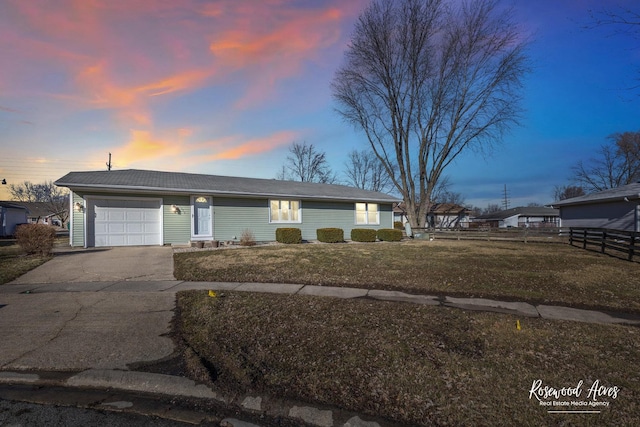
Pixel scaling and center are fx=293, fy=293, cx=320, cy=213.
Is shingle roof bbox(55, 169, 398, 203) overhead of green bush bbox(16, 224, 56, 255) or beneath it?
overhead

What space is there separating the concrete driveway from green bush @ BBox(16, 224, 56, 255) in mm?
577

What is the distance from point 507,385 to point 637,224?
69.3 feet

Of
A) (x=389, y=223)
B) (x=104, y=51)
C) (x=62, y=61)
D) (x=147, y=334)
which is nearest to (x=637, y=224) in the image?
(x=389, y=223)

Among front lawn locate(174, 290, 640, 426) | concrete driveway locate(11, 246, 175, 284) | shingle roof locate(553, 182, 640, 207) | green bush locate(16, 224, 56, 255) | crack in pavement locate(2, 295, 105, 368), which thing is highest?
shingle roof locate(553, 182, 640, 207)

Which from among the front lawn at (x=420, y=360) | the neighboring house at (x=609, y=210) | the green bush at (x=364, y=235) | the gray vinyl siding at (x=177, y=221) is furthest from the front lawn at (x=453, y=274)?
the neighboring house at (x=609, y=210)

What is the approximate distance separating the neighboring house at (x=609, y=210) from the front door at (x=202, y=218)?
22.6m

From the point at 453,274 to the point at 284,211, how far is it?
11.5m

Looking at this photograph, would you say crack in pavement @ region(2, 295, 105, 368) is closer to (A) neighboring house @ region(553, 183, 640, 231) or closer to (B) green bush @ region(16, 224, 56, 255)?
(B) green bush @ region(16, 224, 56, 255)

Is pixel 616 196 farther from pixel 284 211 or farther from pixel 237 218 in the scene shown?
pixel 237 218

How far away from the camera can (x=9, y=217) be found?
1203 inches

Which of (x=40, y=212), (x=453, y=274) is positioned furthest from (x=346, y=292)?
(x=40, y=212)

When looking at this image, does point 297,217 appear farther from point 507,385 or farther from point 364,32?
point 364,32

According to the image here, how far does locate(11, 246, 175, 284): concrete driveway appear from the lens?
7223 mm

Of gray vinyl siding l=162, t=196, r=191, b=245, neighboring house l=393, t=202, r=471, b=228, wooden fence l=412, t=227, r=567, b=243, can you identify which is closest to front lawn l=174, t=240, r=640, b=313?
gray vinyl siding l=162, t=196, r=191, b=245
